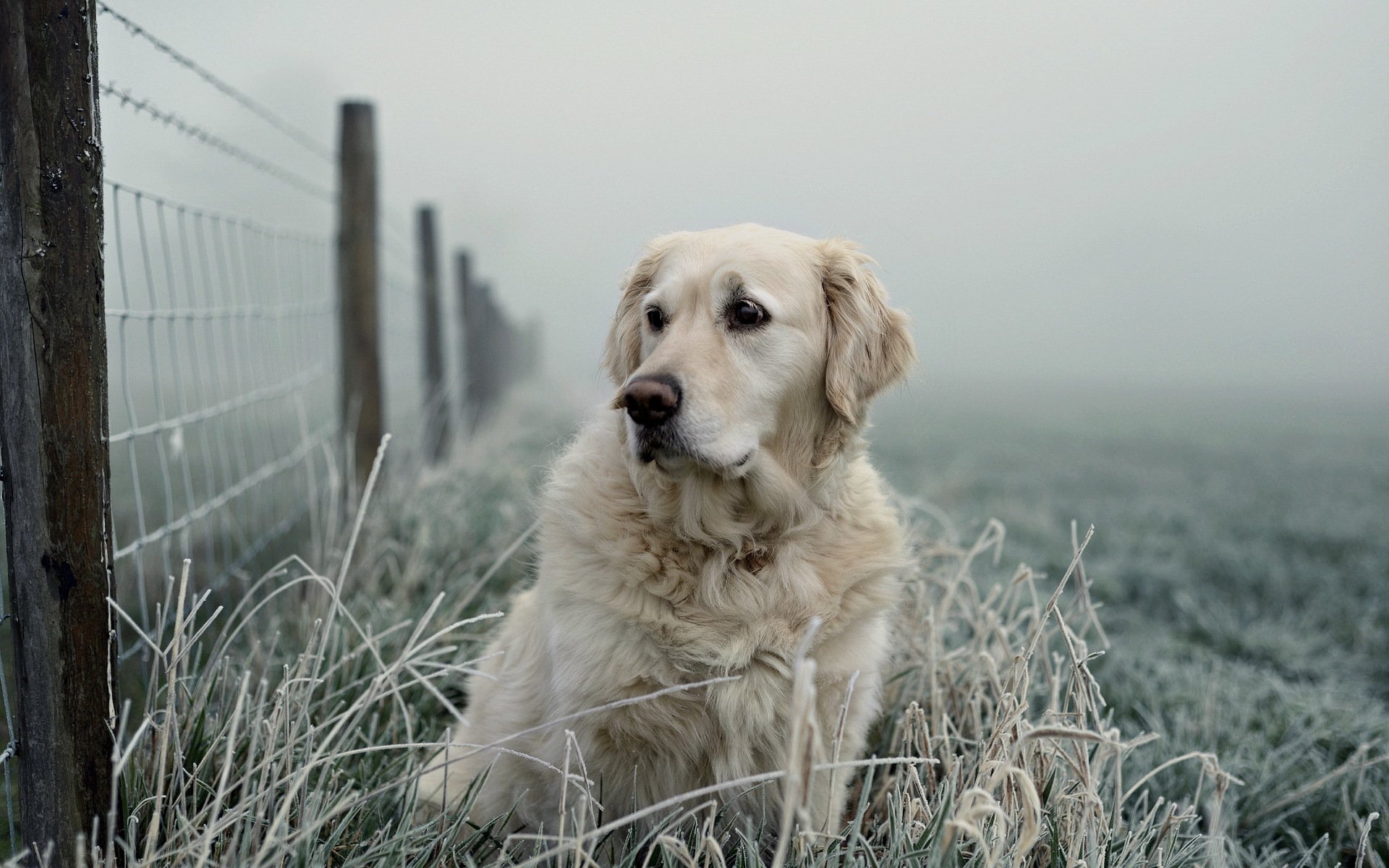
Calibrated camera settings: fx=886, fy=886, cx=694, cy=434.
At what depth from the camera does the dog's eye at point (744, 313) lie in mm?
2203

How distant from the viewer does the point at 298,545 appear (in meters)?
4.31

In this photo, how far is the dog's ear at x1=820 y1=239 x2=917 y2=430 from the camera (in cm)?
229

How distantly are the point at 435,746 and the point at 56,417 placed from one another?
0.88 m

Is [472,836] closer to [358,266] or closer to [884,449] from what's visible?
[358,266]

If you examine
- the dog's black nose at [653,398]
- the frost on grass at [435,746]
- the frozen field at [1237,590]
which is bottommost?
the frozen field at [1237,590]

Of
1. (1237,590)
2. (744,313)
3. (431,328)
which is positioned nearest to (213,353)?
(744,313)

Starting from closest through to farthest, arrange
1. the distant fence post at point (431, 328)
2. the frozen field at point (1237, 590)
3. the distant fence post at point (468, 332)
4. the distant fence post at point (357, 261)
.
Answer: the frozen field at point (1237, 590)
the distant fence post at point (357, 261)
the distant fence post at point (431, 328)
the distant fence post at point (468, 332)

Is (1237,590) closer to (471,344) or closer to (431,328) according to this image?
(431,328)

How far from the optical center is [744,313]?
2.20 m

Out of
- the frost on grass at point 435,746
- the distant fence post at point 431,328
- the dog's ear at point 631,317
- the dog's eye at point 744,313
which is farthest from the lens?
the distant fence post at point 431,328

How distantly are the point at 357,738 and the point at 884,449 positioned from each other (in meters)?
12.9

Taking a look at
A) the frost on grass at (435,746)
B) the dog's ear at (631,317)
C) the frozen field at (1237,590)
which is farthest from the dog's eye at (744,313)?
the frost on grass at (435,746)

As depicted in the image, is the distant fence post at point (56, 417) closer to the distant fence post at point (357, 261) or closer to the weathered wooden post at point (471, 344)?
the distant fence post at point (357, 261)

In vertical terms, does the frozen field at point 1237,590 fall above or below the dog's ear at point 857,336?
below
